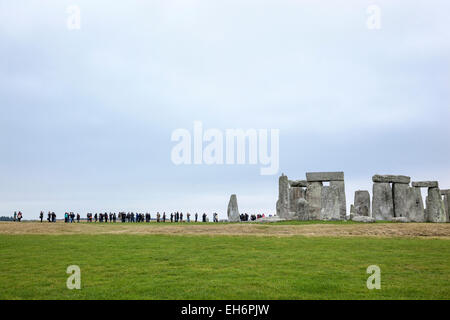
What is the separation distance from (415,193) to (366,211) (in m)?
3.79

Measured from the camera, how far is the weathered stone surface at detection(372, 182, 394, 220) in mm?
27234

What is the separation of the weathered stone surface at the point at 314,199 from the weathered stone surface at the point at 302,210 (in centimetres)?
67

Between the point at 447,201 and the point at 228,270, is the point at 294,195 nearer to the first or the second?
the point at 447,201

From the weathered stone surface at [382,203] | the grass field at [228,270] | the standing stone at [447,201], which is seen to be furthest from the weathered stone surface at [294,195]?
the grass field at [228,270]

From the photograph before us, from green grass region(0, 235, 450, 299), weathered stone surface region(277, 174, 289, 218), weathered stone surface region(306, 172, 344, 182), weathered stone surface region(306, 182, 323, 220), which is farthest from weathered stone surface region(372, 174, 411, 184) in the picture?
green grass region(0, 235, 450, 299)

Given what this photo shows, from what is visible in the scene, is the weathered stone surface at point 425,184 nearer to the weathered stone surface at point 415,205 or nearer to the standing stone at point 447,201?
the weathered stone surface at point 415,205

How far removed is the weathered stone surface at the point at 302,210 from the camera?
28641 mm

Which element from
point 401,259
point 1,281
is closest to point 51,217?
point 1,281

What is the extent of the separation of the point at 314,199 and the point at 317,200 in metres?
0.23

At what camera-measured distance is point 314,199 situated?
Result: 29.6 meters

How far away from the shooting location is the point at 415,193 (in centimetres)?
2855

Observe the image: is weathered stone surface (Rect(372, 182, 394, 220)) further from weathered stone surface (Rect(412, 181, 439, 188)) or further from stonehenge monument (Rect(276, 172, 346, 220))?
weathered stone surface (Rect(412, 181, 439, 188))

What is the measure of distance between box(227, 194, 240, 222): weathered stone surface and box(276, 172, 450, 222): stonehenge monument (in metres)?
4.21
